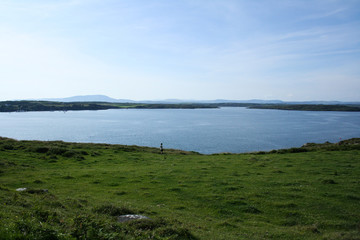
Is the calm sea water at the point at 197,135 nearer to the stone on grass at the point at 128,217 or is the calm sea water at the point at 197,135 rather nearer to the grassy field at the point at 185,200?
the grassy field at the point at 185,200

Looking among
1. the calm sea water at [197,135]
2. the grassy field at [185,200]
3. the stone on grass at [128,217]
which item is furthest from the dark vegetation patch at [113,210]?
the calm sea water at [197,135]

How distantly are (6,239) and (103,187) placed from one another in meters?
13.2

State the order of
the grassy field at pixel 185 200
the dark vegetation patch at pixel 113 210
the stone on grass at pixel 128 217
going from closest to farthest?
the grassy field at pixel 185 200 → the stone on grass at pixel 128 217 → the dark vegetation patch at pixel 113 210

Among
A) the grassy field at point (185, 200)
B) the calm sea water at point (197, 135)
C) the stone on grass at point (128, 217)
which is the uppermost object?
the stone on grass at point (128, 217)

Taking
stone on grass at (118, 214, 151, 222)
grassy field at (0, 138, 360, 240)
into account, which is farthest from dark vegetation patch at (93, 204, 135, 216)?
stone on grass at (118, 214, 151, 222)

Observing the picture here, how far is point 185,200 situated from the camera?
16.9m

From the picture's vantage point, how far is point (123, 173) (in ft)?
82.3

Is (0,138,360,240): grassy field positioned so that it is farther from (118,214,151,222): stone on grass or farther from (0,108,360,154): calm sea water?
(0,108,360,154): calm sea water

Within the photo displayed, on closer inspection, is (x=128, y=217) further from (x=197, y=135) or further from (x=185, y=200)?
(x=197, y=135)

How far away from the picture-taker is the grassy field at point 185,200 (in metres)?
9.76

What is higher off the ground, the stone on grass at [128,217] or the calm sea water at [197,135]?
the stone on grass at [128,217]

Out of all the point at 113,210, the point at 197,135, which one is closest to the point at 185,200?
the point at 113,210

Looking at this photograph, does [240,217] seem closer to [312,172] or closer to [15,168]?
[312,172]

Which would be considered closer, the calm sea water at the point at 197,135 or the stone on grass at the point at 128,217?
the stone on grass at the point at 128,217
